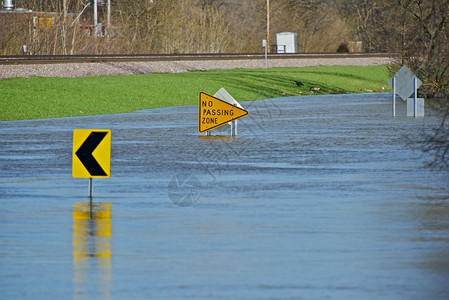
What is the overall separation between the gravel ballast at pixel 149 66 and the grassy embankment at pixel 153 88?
1338mm

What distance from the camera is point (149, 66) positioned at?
48906 millimetres

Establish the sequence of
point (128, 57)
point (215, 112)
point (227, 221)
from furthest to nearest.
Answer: point (128, 57) → point (215, 112) → point (227, 221)

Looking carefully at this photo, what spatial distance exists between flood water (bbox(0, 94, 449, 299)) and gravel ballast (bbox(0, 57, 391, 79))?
19403 millimetres

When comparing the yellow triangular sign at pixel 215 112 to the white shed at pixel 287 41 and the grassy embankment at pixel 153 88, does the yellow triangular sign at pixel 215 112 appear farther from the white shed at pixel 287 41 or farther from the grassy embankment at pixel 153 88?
the white shed at pixel 287 41

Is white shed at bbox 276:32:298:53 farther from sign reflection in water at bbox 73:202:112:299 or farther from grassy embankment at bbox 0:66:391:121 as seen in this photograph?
sign reflection in water at bbox 73:202:112:299

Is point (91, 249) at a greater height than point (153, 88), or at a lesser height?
lesser

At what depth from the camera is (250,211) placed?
40.0 ft

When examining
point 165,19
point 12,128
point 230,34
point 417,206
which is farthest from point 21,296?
point 230,34

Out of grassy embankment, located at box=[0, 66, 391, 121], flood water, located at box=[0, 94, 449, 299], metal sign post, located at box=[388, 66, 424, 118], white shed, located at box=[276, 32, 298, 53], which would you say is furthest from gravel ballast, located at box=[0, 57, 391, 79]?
flood water, located at box=[0, 94, 449, 299]

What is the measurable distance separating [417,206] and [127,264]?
15.4 feet

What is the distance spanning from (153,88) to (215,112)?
1782 centimetres

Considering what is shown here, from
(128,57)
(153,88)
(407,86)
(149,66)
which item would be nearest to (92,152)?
(407,86)

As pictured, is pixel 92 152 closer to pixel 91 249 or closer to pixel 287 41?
pixel 91 249

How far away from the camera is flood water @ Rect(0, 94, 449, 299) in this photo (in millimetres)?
8273
